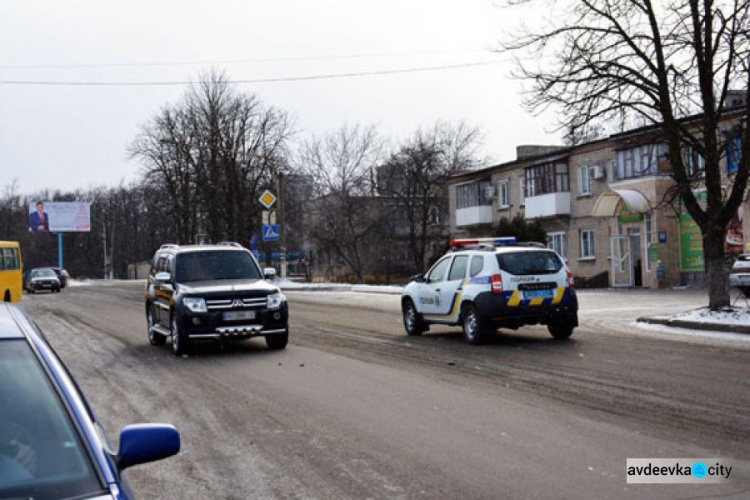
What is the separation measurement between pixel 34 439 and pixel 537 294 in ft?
41.0

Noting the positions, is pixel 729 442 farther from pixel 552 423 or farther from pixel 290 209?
pixel 290 209

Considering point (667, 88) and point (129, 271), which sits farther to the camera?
point (129, 271)

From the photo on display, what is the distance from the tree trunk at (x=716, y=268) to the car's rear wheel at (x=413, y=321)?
6517 mm

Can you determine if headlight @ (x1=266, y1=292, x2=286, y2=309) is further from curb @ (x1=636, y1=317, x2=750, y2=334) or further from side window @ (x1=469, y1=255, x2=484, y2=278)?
curb @ (x1=636, y1=317, x2=750, y2=334)

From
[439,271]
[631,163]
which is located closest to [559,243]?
[631,163]

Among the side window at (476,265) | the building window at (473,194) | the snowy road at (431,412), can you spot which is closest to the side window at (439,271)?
the side window at (476,265)

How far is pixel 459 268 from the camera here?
51.6 ft

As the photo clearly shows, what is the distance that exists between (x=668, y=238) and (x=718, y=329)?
70.6 feet

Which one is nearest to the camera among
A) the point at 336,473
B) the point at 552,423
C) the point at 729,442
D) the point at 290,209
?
the point at 336,473

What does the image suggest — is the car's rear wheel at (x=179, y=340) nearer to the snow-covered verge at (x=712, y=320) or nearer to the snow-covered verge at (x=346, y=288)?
the snow-covered verge at (x=712, y=320)

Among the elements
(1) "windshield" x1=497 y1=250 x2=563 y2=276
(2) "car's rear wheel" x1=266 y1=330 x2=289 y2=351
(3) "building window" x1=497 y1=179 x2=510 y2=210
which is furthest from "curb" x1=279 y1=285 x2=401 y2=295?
(2) "car's rear wheel" x1=266 y1=330 x2=289 y2=351

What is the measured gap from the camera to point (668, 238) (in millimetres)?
37000

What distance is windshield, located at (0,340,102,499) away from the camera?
8.73ft

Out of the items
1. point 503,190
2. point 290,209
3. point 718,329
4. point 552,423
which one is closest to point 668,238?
point 503,190
